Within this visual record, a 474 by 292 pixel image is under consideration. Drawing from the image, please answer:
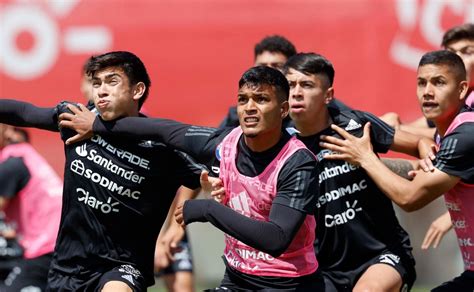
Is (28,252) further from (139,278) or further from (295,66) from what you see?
Result: (295,66)

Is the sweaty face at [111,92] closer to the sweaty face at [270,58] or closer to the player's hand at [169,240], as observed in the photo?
the player's hand at [169,240]

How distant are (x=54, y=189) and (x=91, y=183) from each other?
7.03ft

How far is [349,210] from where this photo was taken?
7.64m

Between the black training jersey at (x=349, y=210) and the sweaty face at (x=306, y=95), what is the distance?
14 centimetres

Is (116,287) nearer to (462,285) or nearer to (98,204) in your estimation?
(98,204)

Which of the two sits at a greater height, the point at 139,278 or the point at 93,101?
the point at 93,101

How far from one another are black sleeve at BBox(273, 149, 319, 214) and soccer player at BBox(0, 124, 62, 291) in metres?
3.13

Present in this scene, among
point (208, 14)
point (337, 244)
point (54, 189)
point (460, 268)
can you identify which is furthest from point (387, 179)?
point (208, 14)

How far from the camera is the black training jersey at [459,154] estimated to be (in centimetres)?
705

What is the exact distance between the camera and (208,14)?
12469mm

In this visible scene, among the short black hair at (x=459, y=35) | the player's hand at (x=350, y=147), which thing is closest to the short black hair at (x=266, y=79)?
the player's hand at (x=350, y=147)

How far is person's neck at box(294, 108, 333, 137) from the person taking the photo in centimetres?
770

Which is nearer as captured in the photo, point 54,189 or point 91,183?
point 91,183

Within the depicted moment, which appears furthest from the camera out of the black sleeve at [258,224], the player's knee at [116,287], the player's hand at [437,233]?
the player's hand at [437,233]
